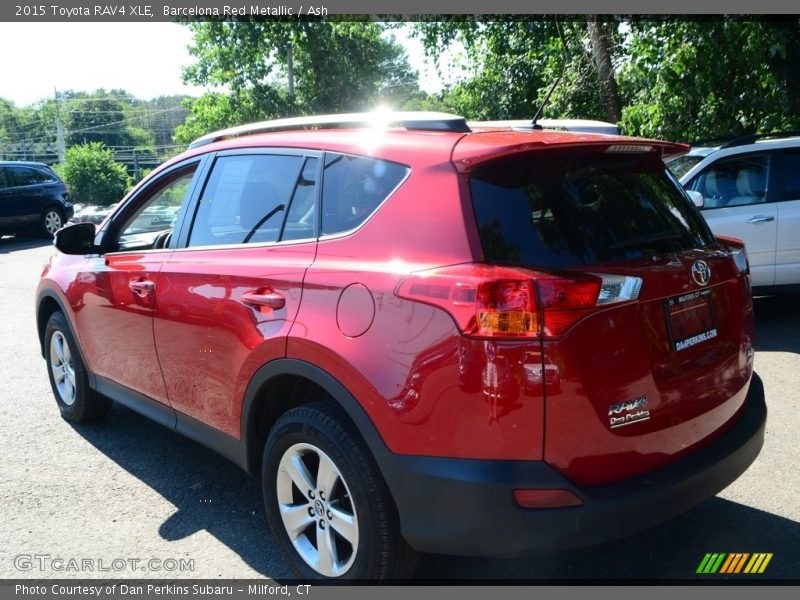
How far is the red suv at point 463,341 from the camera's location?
8.05 feet

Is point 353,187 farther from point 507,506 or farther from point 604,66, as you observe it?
point 604,66

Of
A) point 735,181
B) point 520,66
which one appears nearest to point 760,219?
point 735,181

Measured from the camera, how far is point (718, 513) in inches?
142

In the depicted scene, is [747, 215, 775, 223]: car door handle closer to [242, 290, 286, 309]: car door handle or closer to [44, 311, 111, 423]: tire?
[242, 290, 286, 309]: car door handle

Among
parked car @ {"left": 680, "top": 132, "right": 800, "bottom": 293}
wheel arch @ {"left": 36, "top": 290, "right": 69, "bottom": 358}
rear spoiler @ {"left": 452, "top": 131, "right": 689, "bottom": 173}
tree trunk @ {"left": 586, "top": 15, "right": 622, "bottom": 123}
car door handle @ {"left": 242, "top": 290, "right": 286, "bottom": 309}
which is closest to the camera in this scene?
rear spoiler @ {"left": 452, "top": 131, "right": 689, "bottom": 173}

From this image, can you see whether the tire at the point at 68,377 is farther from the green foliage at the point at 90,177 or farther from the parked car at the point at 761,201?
the green foliage at the point at 90,177

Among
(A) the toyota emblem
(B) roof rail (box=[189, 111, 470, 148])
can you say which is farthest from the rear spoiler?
(A) the toyota emblem

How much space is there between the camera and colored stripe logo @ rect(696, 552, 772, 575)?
3.15m

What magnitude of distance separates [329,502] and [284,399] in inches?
22.0

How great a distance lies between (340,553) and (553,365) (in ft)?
3.96

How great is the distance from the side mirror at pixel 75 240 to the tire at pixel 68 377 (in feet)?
2.06

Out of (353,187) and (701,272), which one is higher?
(353,187)

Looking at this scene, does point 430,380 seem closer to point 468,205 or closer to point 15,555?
point 468,205

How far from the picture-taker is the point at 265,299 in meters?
3.13
